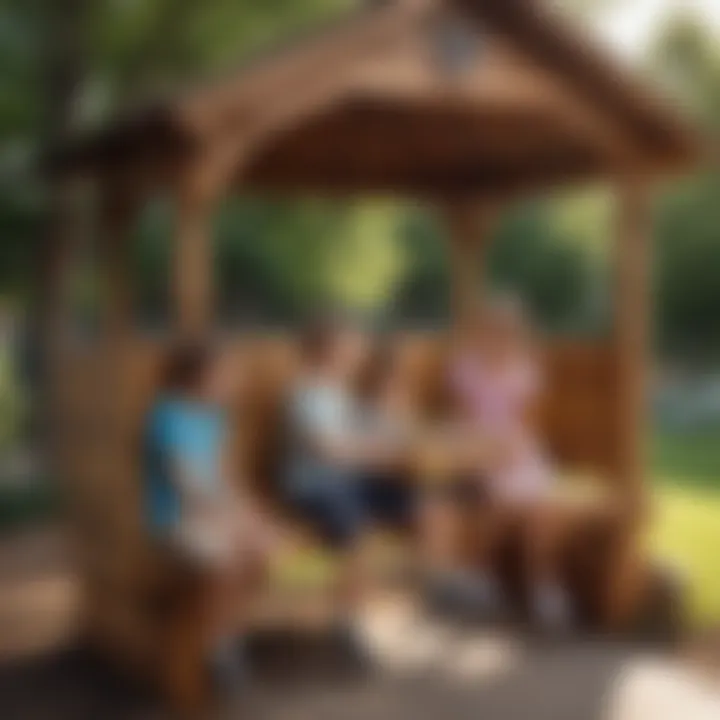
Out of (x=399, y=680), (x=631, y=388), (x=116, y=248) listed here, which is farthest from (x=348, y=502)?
(x=116, y=248)

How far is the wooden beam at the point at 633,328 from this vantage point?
183 inches

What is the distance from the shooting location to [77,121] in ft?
22.2

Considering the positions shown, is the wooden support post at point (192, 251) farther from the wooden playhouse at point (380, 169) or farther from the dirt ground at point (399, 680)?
the dirt ground at point (399, 680)

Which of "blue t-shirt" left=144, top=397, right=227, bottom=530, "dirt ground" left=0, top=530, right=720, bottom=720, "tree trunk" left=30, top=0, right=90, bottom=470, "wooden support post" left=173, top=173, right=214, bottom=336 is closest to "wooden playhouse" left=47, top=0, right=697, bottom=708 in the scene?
"wooden support post" left=173, top=173, right=214, bottom=336

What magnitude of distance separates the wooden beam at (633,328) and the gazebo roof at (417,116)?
14 centimetres

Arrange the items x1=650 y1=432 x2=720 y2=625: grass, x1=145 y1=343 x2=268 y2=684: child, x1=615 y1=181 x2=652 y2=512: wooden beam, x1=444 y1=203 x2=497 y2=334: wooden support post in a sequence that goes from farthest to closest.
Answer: x1=444 y1=203 x2=497 y2=334: wooden support post, x1=650 y1=432 x2=720 y2=625: grass, x1=615 y1=181 x2=652 y2=512: wooden beam, x1=145 y1=343 x2=268 y2=684: child

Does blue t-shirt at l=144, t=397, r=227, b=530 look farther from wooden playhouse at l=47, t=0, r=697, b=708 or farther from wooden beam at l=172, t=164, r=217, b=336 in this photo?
wooden beam at l=172, t=164, r=217, b=336

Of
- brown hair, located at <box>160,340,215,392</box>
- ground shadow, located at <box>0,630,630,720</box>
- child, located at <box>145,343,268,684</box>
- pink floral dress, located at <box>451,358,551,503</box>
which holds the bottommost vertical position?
ground shadow, located at <box>0,630,630,720</box>

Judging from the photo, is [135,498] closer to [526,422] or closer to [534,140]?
[526,422]

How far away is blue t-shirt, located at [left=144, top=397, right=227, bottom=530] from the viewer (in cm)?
373

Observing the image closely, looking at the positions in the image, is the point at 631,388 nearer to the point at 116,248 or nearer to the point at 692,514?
the point at 692,514

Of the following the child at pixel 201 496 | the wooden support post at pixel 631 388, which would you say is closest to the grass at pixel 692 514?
the wooden support post at pixel 631 388

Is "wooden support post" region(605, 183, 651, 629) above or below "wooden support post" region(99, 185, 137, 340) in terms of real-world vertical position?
below

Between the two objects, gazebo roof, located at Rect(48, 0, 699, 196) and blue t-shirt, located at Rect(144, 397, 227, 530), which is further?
gazebo roof, located at Rect(48, 0, 699, 196)
